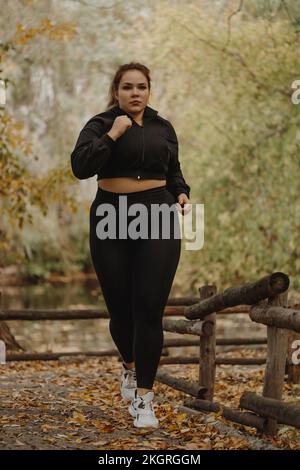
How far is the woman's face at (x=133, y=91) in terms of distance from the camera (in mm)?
4801

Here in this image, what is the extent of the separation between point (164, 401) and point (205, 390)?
0.33m

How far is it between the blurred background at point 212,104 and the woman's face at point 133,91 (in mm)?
4937

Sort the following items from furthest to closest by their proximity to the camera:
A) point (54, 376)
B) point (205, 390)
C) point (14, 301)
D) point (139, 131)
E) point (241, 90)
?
point (14, 301), point (241, 90), point (54, 376), point (205, 390), point (139, 131)

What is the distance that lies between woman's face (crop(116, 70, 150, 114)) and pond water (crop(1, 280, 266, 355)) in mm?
6457

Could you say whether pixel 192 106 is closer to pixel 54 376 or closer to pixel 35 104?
pixel 35 104

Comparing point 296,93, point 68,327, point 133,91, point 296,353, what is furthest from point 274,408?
point 68,327

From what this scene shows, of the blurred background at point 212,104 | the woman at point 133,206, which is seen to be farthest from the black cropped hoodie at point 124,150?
the blurred background at point 212,104

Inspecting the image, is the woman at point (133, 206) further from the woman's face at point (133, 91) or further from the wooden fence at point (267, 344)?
the wooden fence at point (267, 344)

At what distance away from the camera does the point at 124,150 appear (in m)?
4.75

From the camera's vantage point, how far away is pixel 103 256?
487 cm
